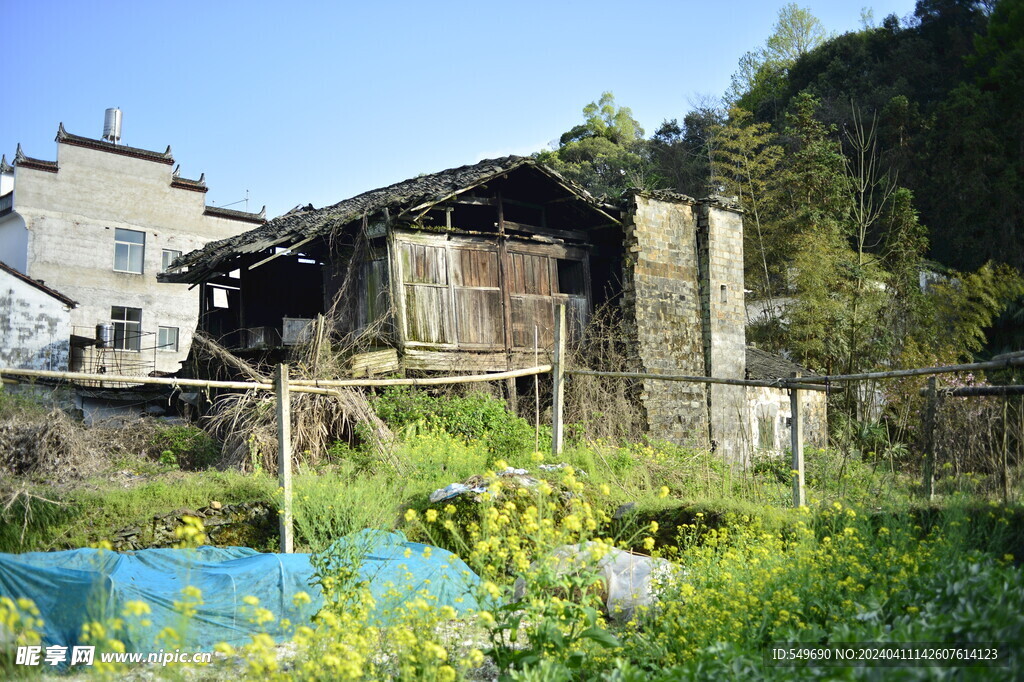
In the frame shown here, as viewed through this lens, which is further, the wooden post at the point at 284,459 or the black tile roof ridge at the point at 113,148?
the black tile roof ridge at the point at 113,148

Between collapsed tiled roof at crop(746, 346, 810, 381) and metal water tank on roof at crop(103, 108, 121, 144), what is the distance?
20554 millimetres

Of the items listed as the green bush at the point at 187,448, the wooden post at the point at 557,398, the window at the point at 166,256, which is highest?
the window at the point at 166,256

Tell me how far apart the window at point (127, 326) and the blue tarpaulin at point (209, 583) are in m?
21.6

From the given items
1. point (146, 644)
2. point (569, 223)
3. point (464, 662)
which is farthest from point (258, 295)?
point (464, 662)

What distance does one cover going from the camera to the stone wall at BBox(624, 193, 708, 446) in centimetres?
1465

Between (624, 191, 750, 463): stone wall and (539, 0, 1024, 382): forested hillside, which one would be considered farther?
(539, 0, 1024, 382): forested hillside

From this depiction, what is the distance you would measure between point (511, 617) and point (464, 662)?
1.61 feet

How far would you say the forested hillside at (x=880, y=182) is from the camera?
68.2 feet

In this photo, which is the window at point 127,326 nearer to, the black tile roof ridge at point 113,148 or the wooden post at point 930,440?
the black tile roof ridge at point 113,148

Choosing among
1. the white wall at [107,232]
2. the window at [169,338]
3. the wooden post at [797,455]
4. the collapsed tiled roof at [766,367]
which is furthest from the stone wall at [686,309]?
the window at [169,338]

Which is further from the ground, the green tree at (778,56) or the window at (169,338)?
Result: the green tree at (778,56)

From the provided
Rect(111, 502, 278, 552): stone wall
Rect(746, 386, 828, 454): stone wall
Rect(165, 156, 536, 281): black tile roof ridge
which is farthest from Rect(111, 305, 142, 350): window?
Rect(111, 502, 278, 552): stone wall

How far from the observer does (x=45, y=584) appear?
17.6 feet

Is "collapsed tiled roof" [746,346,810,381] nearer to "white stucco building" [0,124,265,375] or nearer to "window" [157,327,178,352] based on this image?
"white stucco building" [0,124,265,375]
